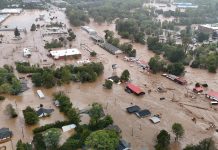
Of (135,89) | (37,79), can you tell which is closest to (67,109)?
(37,79)

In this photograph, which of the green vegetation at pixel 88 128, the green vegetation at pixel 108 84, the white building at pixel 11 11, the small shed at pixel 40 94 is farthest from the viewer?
the white building at pixel 11 11

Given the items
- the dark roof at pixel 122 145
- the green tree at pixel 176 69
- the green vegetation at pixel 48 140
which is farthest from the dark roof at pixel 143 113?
the green tree at pixel 176 69

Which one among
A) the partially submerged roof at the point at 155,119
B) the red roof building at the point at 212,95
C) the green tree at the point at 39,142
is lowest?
the red roof building at the point at 212,95

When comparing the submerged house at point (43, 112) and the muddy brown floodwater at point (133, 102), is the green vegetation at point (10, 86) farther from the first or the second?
the submerged house at point (43, 112)

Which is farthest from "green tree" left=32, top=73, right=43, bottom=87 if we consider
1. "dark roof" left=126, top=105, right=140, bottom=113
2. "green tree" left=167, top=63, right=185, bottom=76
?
"green tree" left=167, top=63, right=185, bottom=76

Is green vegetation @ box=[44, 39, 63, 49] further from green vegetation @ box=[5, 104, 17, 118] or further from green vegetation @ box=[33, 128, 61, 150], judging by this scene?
green vegetation @ box=[33, 128, 61, 150]

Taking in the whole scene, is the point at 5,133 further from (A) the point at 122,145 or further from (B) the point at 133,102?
(B) the point at 133,102
